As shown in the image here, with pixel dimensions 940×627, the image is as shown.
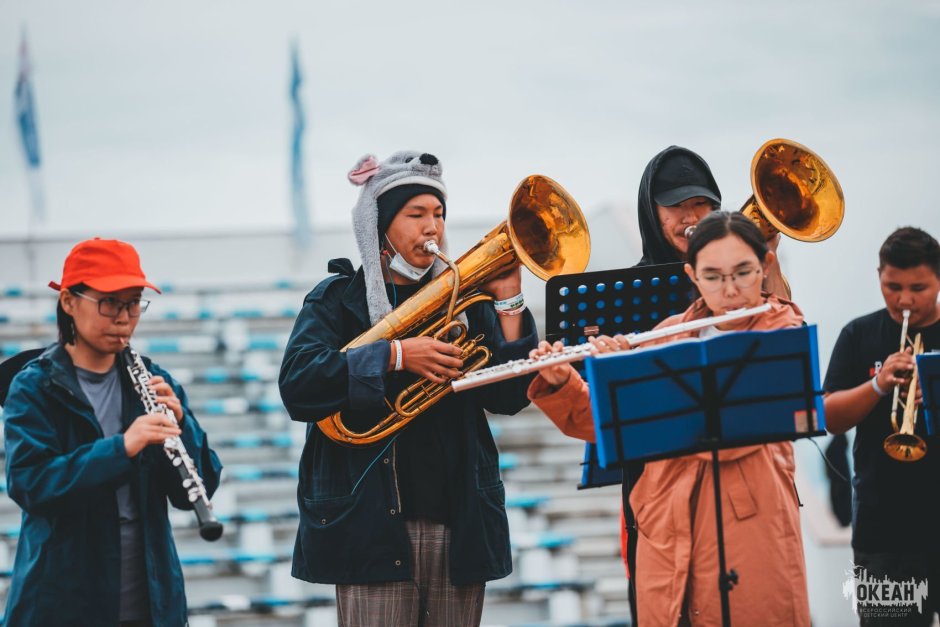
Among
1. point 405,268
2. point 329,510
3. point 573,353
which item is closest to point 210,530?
point 329,510

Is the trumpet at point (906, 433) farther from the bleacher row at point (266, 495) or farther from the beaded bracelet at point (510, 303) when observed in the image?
the bleacher row at point (266, 495)

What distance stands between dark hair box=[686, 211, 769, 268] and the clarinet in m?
1.62

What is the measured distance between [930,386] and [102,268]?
272cm

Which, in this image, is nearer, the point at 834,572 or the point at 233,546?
the point at 233,546

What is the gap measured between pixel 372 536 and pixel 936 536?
2.03m

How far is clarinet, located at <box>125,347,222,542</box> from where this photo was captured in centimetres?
342

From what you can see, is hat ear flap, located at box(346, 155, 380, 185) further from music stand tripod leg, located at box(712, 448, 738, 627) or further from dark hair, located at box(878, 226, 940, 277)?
dark hair, located at box(878, 226, 940, 277)

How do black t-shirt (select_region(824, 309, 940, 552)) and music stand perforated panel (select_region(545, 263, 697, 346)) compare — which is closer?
music stand perforated panel (select_region(545, 263, 697, 346))

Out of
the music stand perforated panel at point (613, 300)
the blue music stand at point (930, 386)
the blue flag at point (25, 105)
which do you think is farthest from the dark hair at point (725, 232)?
the blue flag at point (25, 105)

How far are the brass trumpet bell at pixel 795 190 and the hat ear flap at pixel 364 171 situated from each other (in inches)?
50.4

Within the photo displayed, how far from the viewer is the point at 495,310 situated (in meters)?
3.88

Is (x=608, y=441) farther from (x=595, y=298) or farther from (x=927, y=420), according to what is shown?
(x=927, y=420)

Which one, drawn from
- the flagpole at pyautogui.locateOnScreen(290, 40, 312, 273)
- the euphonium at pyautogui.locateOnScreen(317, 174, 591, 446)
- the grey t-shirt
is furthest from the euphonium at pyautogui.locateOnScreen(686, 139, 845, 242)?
the flagpole at pyautogui.locateOnScreen(290, 40, 312, 273)

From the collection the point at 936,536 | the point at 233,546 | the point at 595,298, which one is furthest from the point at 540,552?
the point at 595,298
